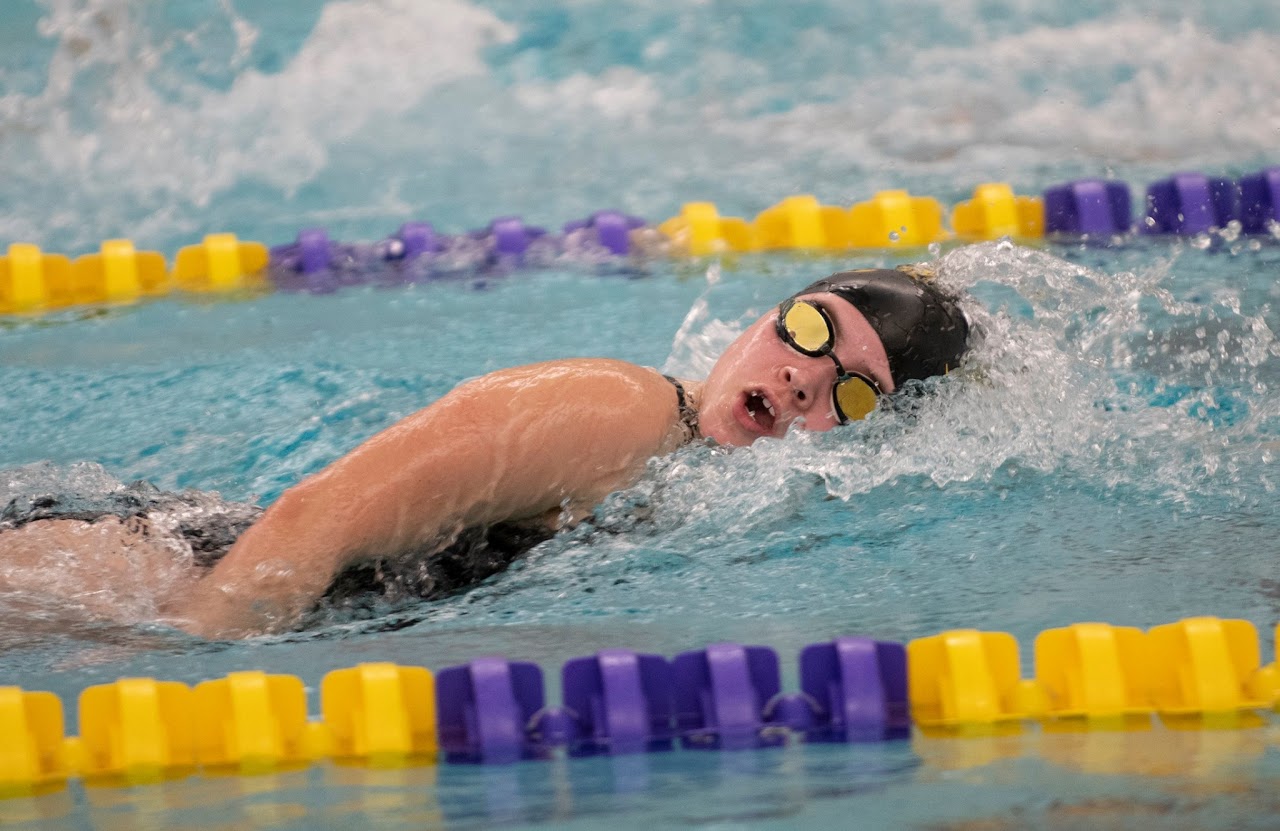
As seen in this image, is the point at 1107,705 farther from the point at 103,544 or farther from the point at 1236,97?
the point at 1236,97

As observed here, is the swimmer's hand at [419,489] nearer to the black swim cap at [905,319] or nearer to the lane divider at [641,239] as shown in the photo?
the black swim cap at [905,319]

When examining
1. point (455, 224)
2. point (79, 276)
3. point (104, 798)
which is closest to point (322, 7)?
point (455, 224)

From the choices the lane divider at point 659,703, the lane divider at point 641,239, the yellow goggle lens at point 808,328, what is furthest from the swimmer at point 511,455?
the lane divider at point 641,239

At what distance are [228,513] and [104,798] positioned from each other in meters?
0.80

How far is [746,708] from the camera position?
2.08 metres

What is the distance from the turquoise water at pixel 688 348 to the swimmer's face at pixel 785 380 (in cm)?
6

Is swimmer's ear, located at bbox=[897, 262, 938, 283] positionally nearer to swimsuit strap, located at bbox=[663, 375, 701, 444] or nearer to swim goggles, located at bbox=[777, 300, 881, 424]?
swim goggles, located at bbox=[777, 300, 881, 424]

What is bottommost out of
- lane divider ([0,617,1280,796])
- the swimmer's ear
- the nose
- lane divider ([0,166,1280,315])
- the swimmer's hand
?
lane divider ([0,617,1280,796])

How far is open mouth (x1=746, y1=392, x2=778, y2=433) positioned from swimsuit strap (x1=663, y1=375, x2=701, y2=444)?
0.32 feet

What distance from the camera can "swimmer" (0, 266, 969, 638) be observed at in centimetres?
229

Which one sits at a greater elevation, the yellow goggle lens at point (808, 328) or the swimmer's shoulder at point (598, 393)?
the yellow goggle lens at point (808, 328)

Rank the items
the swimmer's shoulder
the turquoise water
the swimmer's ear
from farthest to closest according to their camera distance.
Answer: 1. the swimmer's ear
2. the swimmer's shoulder
3. the turquoise water

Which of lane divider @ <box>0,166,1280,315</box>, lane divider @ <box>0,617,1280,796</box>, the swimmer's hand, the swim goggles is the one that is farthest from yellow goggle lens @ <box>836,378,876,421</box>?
lane divider @ <box>0,166,1280,315</box>

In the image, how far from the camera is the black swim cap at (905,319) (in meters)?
2.74
